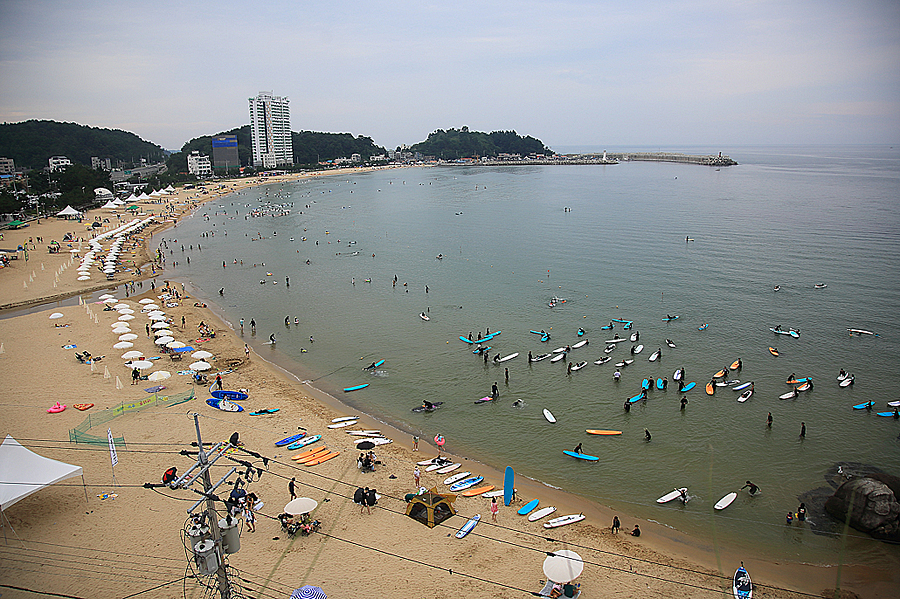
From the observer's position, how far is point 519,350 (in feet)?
131

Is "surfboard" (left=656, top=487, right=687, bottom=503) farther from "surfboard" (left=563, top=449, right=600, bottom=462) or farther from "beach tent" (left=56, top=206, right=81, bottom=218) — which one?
"beach tent" (left=56, top=206, right=81, bottom=218)

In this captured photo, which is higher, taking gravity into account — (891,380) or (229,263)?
(229,263)

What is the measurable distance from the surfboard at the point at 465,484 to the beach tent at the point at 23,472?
49.3 ft

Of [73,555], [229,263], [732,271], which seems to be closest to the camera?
[73,555]

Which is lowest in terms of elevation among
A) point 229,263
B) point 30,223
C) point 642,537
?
point 642,537

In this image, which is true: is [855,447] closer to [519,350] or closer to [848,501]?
[848,501]

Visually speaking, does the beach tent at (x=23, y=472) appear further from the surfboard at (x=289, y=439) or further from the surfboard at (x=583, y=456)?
the surfboard at (x=583, y=456)

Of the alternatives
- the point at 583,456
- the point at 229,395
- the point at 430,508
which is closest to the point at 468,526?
the point at 430,508

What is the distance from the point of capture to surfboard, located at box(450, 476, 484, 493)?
2349 cm

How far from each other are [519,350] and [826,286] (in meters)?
36.9

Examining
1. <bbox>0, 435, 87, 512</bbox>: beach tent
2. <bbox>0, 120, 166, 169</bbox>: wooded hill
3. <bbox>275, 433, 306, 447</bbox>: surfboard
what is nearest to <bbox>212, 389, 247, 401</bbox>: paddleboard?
<bbox>275, 433, 306, 447</bbox>: surfboard

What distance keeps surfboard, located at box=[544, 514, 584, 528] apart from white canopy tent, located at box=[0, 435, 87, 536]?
60.9ft

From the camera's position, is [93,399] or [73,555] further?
[93,399]

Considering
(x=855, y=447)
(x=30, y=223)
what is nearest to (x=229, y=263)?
(x=30, y=223)
